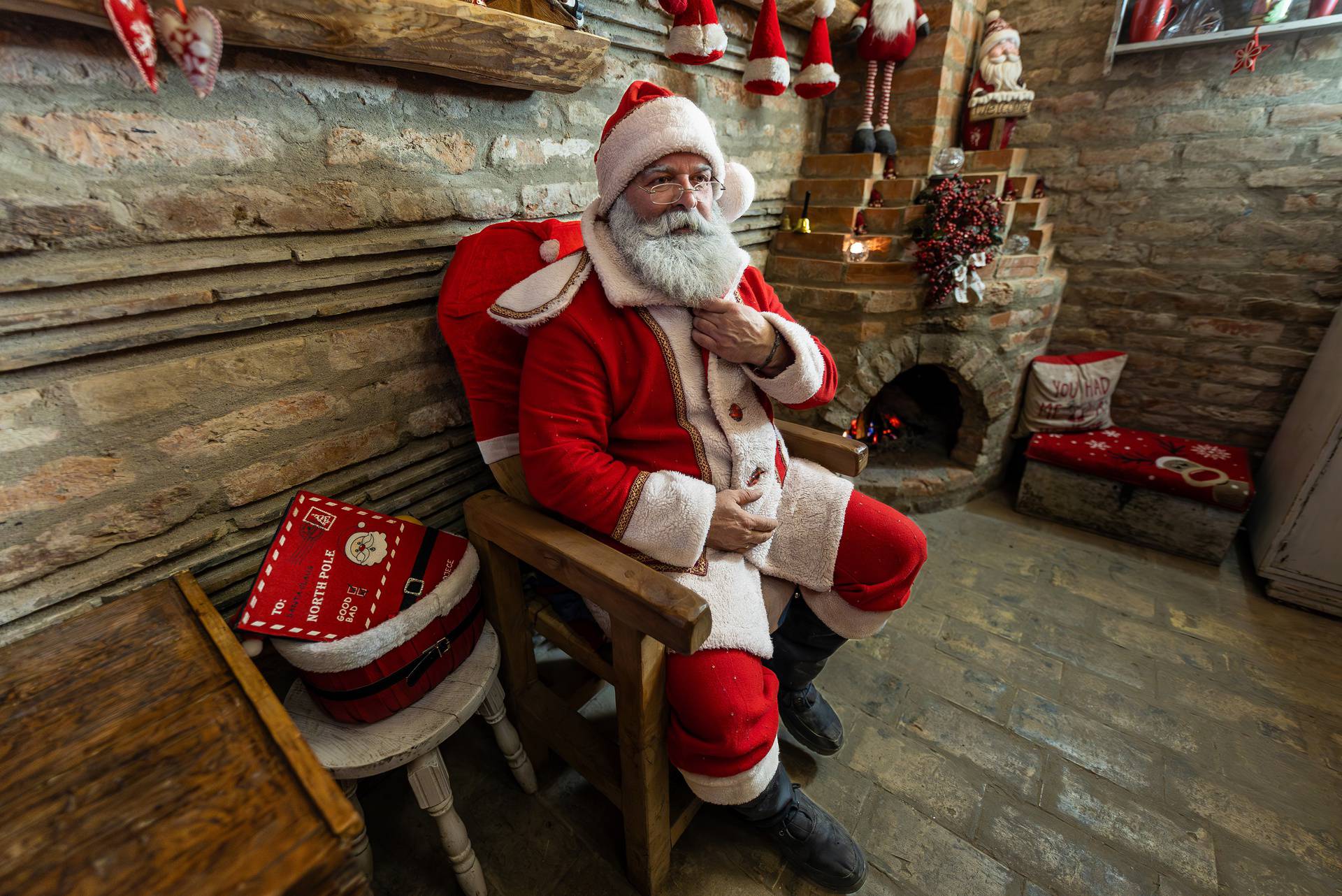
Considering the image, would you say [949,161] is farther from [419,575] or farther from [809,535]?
[419,575]

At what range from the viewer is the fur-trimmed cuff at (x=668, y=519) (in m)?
1.15

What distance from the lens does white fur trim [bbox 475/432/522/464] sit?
4.31ft

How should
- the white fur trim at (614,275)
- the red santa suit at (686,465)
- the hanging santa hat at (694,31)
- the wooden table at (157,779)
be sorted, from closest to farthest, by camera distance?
the wooden table at (157,779)
the red santa suit at (686,465)
the white fur trim at (614,275)
the hanging santa hat at (694,31)

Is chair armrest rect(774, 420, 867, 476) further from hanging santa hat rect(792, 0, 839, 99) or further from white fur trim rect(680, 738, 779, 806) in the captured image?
hanging santa hat rect(792, 0, 839, 99)

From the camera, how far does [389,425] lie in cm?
138

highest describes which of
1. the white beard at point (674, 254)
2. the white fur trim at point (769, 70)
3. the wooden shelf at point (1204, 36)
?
the wooden shelf at point (1204, 36)

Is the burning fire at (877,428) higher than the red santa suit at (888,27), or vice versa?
the red santa suit at (888,27)

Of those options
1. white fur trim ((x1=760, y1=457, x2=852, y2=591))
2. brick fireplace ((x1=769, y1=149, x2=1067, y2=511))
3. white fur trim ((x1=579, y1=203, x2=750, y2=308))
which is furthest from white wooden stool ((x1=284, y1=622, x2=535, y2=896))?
brick fireplace ((x1=769, y1=149, x2=1067, y2=511))

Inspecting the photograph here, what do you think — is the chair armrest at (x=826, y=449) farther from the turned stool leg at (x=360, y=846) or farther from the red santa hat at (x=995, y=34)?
the red santa hat at (x=995, y=34)

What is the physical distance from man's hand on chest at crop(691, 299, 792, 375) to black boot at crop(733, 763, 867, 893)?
961mm

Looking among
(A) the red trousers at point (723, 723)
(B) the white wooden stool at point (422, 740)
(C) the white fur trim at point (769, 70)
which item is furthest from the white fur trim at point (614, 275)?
(C) the white fur trim at point (769, 70)

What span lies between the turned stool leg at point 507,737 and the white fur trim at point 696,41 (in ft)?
6.25

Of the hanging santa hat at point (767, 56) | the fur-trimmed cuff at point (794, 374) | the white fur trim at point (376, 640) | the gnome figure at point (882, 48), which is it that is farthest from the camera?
the gnome figure at point (882, 48)

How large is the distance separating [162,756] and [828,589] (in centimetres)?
124
